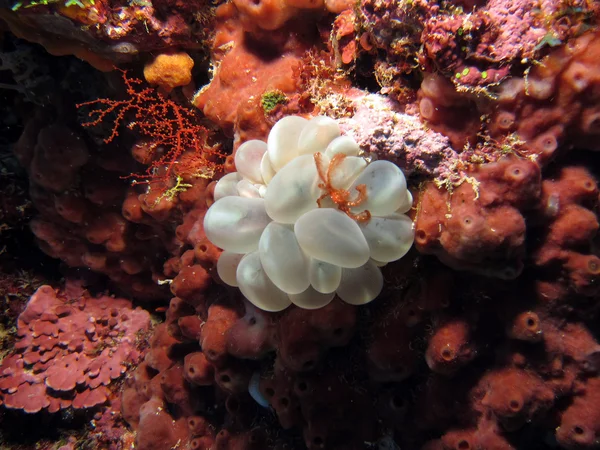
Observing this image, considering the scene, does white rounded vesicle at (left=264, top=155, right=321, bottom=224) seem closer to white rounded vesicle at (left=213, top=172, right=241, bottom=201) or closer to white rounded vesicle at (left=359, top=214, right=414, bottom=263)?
white rounded vesicle at (left=359, top=214, right=414, bottom=263)

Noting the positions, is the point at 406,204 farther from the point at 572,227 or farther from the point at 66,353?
the point at 66,353

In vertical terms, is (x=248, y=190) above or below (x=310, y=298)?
above

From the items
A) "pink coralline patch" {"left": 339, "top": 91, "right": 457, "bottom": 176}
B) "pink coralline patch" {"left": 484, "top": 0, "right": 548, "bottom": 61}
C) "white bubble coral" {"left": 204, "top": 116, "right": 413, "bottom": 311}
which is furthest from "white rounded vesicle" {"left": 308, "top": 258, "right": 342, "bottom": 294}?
"pink coralline patch" {"left": 484, "top": 0, "right": 548, "bottom": 61}

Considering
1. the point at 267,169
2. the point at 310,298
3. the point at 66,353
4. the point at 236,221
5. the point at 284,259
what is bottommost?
the point at 66,353

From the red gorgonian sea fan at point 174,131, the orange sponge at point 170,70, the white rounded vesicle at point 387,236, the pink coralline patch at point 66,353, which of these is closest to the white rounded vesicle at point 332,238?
the white rounded vesicle at point 387,236

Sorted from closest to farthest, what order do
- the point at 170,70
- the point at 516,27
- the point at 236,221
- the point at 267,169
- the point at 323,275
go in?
the point at 516,27, the point at 323,275, the point at 236,221, the point at 267,169, the point at 170,70

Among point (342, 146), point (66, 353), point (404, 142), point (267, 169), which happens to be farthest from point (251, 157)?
point (66, 353)
